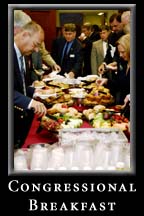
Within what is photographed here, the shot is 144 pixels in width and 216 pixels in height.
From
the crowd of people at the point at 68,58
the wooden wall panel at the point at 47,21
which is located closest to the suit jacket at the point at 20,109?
the crowd of people at the point at 68,58

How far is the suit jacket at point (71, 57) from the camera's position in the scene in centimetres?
410

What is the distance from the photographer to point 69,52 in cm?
411

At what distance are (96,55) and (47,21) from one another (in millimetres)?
396

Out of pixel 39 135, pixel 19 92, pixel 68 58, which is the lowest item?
pixel 39 135

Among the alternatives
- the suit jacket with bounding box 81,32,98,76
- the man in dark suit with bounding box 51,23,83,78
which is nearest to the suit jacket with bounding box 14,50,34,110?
the man in dark suit with bounding box 51,23,83,78

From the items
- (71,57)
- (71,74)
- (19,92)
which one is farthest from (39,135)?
(71,57)

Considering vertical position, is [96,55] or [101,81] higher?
[96,55]

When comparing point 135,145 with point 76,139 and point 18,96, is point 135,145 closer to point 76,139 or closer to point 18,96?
point 76,139

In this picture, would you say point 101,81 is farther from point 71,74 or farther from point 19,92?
point 19,92

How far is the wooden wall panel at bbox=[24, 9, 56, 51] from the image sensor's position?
4.04 m

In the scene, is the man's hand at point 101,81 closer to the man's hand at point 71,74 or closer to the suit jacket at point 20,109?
the man's hand at point 71,74

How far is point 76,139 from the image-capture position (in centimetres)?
411

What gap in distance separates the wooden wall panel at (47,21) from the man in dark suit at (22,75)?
3 cm

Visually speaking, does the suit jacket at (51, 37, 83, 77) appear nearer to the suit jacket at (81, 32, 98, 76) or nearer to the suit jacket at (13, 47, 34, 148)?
the suit jacket at (81, 32, 98, 76)
